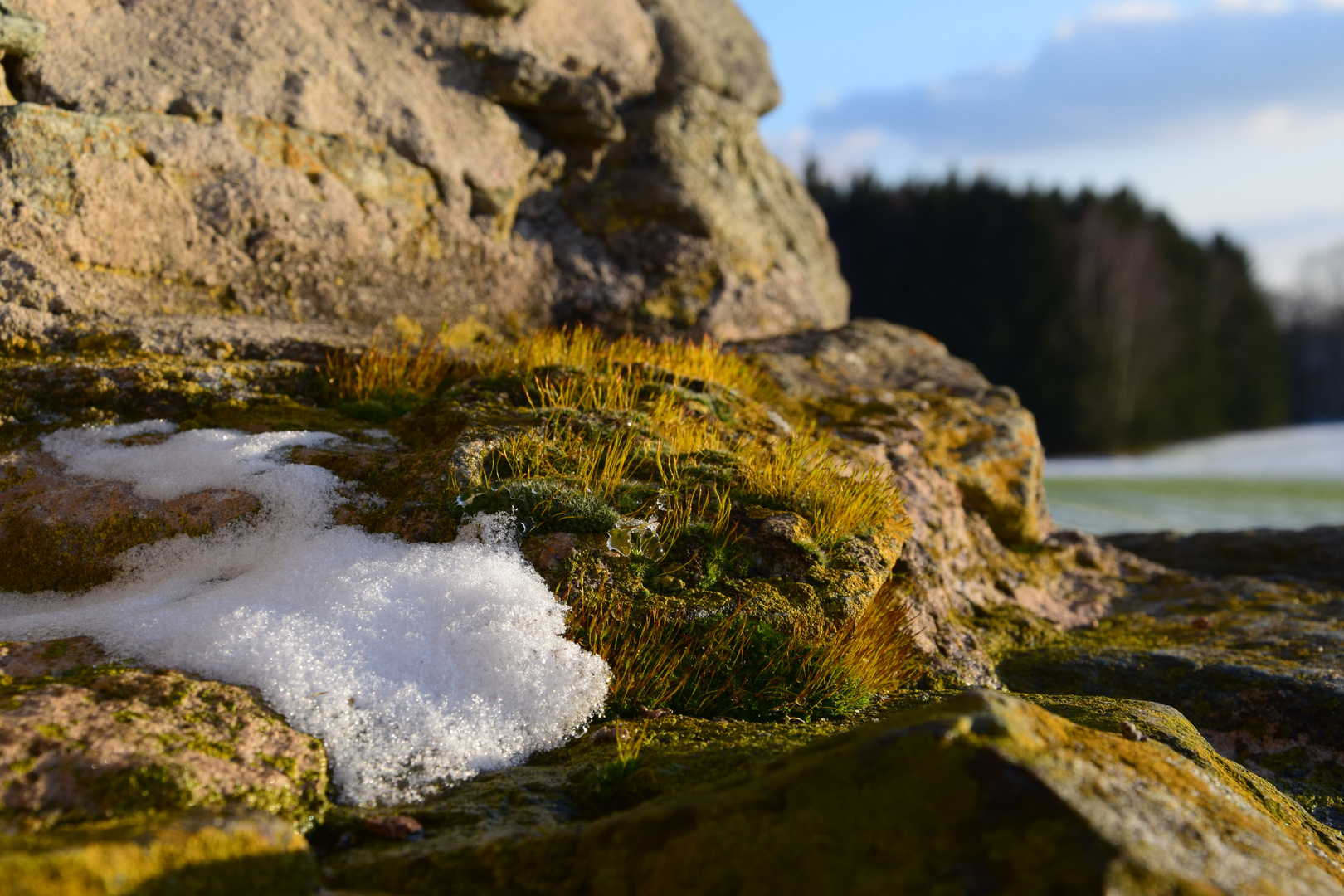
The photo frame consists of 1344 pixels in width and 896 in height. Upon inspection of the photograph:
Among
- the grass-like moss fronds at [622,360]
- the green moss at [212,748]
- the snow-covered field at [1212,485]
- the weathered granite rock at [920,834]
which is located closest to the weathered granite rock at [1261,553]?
the snow-covered field at [1212,485]

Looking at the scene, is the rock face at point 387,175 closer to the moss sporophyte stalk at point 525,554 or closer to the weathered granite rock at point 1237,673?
the moss sporophyte stalk at point 525,554

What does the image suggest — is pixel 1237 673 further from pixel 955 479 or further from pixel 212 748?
pixel 212 748

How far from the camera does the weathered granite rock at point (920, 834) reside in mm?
1793

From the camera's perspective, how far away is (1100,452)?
2727 centimetres

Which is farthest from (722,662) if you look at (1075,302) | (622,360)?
(1075,302)

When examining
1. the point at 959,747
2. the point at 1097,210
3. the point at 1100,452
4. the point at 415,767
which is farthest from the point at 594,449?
the point at 1097,210

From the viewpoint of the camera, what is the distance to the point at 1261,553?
277 inches

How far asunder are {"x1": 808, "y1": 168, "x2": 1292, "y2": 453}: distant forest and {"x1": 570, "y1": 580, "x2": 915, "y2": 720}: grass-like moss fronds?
26128 millimetres

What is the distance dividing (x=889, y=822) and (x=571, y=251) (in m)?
5.85

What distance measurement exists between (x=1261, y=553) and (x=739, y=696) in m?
5.89

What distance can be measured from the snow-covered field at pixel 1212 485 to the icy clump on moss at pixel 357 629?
28.6 feet

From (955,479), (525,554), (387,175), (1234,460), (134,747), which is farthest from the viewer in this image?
(1234,460)

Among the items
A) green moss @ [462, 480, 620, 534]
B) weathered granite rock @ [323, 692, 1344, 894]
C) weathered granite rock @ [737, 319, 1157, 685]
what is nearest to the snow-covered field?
weathered granite rock @ [737, 319, 1157, 685]

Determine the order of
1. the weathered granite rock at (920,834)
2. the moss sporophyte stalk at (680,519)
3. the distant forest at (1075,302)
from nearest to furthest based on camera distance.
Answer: the weathered granite rock at (920,834) < the moss sporophyte stalk at (680,519) < the distant forest at (1075,302)
